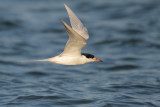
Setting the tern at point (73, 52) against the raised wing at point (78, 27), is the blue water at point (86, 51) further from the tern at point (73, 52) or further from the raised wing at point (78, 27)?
the raised wing at point (78, 27)

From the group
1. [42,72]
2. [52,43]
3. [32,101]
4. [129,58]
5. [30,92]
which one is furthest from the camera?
[52,43]

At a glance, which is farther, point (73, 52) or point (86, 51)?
point (86, 51)

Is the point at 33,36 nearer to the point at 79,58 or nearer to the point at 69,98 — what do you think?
the point at 69,98

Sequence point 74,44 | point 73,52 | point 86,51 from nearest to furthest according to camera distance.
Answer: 1. point 74,44
2. point 73,52
3. point 86,51

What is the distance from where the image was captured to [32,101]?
7098mm

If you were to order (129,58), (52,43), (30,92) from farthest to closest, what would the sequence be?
(52,43)
(129,58)
(30,92)

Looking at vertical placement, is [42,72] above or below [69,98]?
above

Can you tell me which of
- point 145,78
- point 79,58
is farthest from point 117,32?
point 79,58

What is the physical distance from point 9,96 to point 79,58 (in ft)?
6.49

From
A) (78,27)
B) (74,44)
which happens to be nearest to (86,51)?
(78,27)

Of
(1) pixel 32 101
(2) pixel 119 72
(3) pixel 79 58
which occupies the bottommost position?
(1) pixel 32 101

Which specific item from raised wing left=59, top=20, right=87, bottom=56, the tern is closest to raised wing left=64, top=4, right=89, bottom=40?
the tern

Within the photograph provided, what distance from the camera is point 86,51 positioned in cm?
1148

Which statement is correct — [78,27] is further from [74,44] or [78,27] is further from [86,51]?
[86,51]
